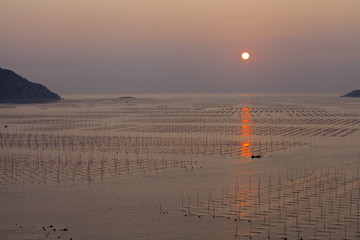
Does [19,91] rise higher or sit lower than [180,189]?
higher

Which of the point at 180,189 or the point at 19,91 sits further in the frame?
the point at 19,91

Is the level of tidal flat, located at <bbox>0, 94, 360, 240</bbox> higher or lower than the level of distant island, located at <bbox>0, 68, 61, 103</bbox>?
lower

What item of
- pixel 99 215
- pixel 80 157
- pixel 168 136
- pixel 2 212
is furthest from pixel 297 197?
pixel 168 136

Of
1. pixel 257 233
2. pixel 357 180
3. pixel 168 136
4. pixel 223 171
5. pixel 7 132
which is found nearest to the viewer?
pixel 257 233

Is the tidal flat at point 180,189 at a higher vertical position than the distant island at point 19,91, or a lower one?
lower

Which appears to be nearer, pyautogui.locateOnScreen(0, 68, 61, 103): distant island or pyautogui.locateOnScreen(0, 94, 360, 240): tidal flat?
pyautogui.locateOnScreen(0, 94, 360, 240): tidal flat

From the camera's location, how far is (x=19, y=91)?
148 m

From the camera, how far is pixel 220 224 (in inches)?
527

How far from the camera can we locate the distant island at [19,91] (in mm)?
141500

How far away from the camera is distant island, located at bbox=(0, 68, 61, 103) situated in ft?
464

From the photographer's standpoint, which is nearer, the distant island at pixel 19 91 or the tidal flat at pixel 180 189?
the tidal flat at pixel 180 189

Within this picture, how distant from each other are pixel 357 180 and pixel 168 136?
19.0 meters

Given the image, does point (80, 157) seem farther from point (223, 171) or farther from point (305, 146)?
point (305, 146)

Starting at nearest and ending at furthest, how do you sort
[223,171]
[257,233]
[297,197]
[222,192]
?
1. [257,233]
2. [297,197]
3. [222,192]
4. [223,171]
